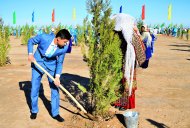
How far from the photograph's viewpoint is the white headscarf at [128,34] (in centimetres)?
617

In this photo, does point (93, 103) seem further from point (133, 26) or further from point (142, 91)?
point (142, 91)

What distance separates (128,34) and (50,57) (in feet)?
5.32

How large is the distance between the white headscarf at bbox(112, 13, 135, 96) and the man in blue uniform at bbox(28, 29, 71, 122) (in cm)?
122

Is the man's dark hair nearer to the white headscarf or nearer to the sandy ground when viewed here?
the white headscarf

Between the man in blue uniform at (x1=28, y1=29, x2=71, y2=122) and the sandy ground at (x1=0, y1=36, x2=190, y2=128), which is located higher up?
the man in blue uniform at (x1=28, y1=29, x2=71, y2=122)

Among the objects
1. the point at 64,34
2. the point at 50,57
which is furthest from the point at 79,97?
the point at 64,34

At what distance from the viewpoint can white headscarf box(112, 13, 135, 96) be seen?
6.17 metres

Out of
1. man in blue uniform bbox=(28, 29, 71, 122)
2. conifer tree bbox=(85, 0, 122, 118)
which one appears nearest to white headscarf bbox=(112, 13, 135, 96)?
conifer tree bbox=(85, 0, 122, 118)

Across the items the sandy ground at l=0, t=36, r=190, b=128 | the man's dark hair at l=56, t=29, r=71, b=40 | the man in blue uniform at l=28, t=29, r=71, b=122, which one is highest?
the man's dark hair at l=56, t=29, r=71, b=40

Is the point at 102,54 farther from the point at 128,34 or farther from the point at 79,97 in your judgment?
the point at 79,97

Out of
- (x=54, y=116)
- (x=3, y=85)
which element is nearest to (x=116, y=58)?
(x=54, y=116)

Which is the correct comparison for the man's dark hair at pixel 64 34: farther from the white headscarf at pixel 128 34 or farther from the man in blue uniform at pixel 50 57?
the white headscarf at pixel 128 34

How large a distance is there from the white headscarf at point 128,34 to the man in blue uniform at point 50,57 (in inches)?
48.0

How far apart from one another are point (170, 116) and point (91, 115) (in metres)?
1.70
